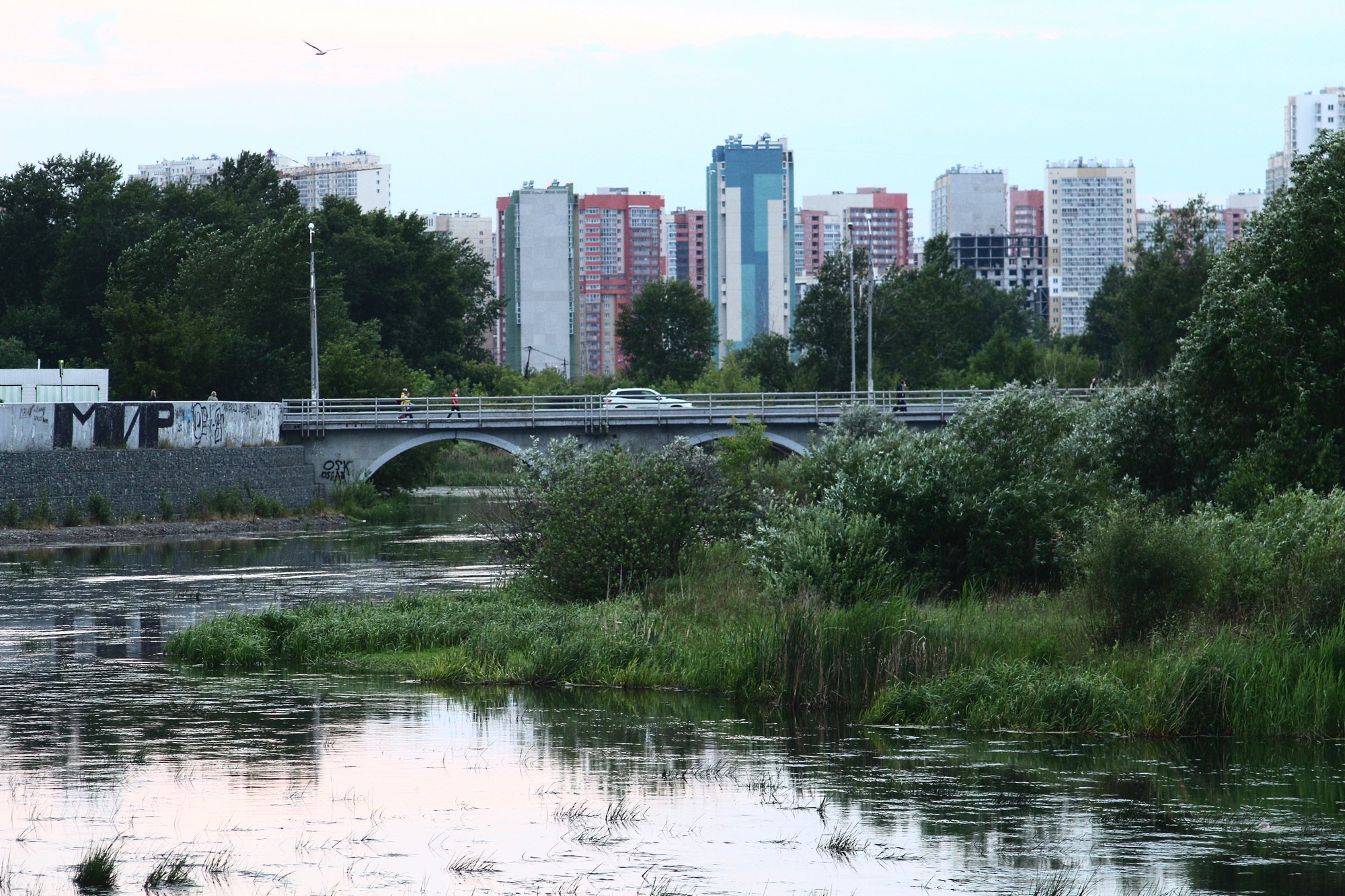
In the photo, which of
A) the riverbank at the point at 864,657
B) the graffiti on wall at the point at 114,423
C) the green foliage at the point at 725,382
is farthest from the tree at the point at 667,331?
the riverbank at the point at 864,657

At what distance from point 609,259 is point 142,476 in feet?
448

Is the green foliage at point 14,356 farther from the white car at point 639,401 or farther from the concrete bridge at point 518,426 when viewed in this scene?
the white car at point 639,401

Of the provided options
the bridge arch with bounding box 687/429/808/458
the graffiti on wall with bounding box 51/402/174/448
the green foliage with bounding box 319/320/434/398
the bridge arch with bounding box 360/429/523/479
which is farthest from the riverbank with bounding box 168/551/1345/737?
the green foliage with bounding box 319/320/434/398

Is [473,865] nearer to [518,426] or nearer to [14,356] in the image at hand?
[518,426]

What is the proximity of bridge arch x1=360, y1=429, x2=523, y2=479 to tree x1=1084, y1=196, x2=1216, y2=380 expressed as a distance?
3235cm

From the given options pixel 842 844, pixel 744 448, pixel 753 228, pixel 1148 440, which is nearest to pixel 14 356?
pixel 744 448

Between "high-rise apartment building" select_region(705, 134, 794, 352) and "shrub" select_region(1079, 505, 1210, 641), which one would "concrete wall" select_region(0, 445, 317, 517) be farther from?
"high-rise apartment building" select_region(705, 134, 794, 352)

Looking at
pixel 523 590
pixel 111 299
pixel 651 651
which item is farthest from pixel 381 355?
pixel 651 651

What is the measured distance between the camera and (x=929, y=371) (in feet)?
301

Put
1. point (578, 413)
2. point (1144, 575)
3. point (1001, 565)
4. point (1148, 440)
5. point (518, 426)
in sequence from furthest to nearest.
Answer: point (578, 413) < point (518, 426) < point (1148, 440) < point (1001, 565) < point (1144, 575)

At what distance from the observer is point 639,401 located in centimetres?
6838

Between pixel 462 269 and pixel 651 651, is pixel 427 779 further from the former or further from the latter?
pixel 462 269

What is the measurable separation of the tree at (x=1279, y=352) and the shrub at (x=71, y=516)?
111 ft

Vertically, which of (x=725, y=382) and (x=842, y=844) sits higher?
(x=725, y=382)
